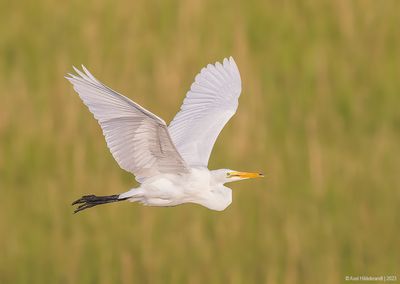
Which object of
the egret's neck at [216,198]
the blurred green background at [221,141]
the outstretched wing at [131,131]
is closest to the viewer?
the outstretched wing at [131,131]

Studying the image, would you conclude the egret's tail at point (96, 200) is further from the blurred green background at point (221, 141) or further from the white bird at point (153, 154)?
the blurred green background at point (221, 141)

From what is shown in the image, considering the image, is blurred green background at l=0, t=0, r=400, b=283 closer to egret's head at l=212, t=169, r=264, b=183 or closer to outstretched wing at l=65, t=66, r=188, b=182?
egret's head at l=212, t=169, r=264, b=183

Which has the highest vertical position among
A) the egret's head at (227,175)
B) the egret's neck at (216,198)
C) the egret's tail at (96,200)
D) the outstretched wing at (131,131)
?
the outstretched wing at (131,131)

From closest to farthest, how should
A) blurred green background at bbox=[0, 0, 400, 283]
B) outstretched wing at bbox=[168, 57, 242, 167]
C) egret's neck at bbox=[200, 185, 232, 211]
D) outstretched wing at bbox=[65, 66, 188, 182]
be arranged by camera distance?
outstretched wing at bbox=[65, 66, 188, 182] → egret's neck at bbox=[200, 185, 232, 211] → outstretched wing at bbox=[168, 57, 242, 167] → blurred green background at bbox=[0, 0, 400, 283]

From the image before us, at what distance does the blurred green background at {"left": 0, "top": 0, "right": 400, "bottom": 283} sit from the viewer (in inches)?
201

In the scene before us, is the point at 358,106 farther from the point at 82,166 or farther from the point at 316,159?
the point at 82,166

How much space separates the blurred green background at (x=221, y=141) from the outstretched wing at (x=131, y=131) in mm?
1091

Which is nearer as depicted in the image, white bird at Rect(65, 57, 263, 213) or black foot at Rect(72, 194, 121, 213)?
white bird at Rect(65, 57, 263, 213)

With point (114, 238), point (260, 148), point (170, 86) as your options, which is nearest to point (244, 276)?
point (114, 238)

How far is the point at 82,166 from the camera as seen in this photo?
18.4ft

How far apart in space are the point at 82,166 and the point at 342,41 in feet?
6.79

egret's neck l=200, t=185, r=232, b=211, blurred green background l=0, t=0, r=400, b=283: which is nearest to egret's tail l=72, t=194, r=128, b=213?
egret's neck l=200, t=185, r=232, b=211

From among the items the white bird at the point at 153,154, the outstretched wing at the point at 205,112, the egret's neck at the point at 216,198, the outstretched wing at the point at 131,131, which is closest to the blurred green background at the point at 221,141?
the outstretched wing at the point at 205,112

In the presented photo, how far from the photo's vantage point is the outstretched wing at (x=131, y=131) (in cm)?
371
